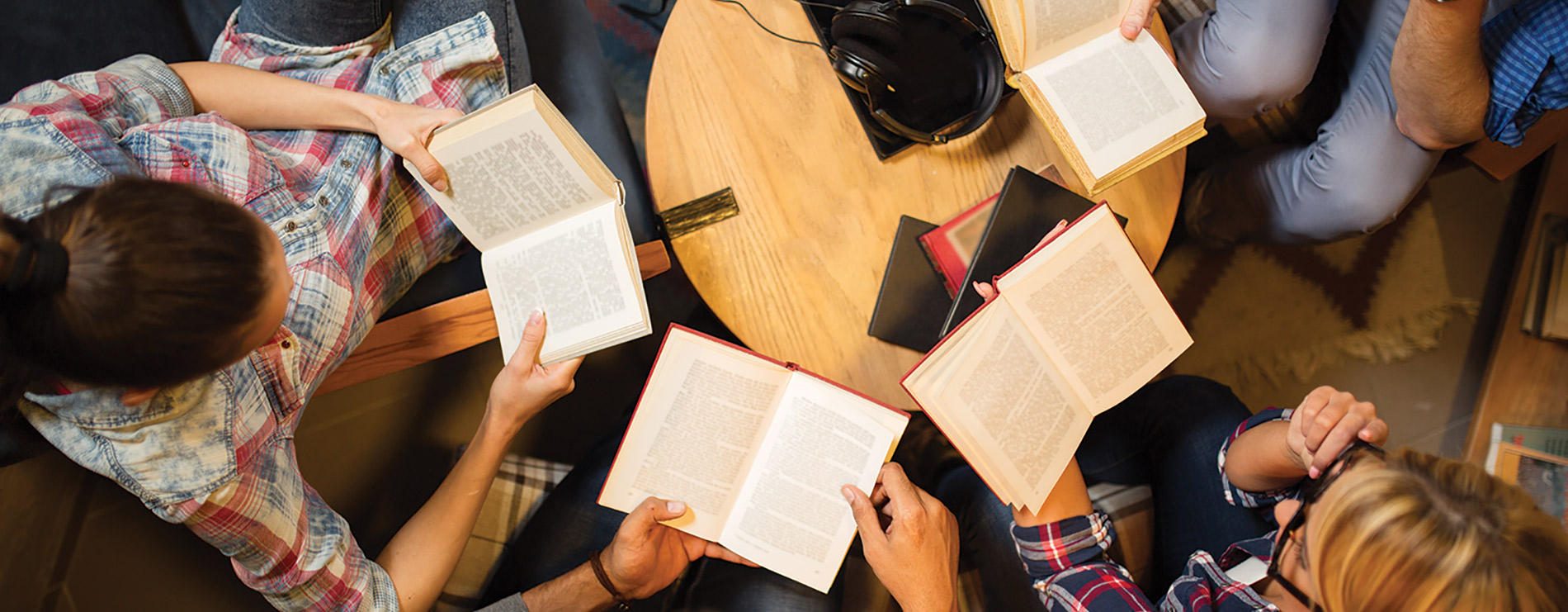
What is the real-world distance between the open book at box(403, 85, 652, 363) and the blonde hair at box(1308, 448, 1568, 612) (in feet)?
2.88

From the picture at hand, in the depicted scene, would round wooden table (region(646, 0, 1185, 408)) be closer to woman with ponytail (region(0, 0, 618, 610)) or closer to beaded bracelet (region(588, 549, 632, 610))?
woman with ponytail (region(0, 0, 618, 610))

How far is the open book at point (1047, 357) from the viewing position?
3.22 feet

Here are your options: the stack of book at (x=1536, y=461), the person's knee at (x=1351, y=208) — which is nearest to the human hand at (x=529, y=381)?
the person's knee at (x=1351, y=208)

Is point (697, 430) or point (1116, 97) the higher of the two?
point (1116, 97)

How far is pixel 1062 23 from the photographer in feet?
3.33

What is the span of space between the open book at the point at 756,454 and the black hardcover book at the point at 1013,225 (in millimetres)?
204

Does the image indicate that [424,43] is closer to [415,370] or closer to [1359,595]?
[415,370]

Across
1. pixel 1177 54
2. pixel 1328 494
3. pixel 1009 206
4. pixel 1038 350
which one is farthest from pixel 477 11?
pixel 1328 494

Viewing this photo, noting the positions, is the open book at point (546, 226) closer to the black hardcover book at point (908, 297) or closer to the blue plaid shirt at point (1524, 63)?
the black hardcover book at point (908, 297)

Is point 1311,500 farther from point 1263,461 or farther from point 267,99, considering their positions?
point 267,99

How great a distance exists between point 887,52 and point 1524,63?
92cm

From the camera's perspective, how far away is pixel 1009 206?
41.6 inches

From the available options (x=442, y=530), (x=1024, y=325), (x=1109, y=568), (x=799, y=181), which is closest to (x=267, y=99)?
(x=442, y=530)

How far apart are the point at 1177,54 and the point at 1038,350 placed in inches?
28.8
